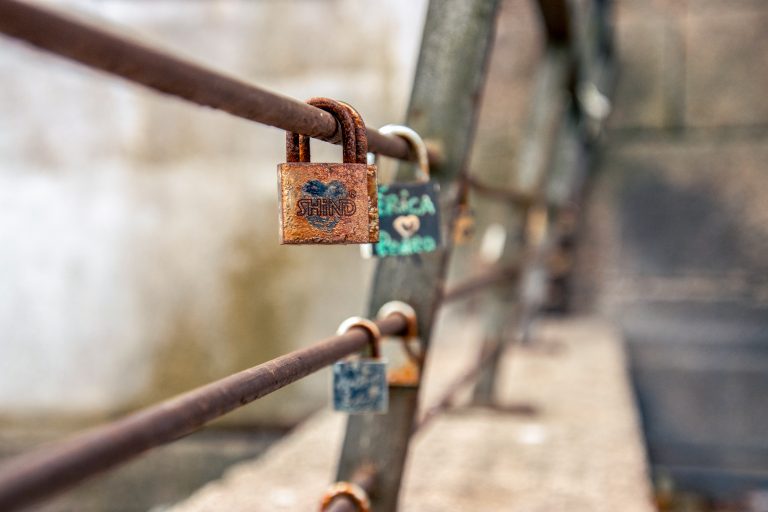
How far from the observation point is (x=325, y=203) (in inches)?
27.0

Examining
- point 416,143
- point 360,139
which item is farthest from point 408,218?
point 360,139

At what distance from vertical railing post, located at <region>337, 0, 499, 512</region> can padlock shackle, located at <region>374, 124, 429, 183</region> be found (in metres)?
0.13

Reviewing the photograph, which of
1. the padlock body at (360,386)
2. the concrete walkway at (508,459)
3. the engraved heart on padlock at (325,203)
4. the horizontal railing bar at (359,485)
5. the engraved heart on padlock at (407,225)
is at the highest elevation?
the engraved heart on padlock at (325,203)

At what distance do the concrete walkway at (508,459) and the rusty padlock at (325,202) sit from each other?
2.89ft

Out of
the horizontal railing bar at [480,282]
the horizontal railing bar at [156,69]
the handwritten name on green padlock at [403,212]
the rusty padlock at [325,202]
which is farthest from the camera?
the horizontal railing bar at [480,282]

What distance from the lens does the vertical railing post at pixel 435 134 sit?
1.14 metres

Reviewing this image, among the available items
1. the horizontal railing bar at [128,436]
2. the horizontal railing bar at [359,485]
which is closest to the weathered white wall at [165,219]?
the horizontal railing bar at [359,485]

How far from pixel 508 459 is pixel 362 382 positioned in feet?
2.97

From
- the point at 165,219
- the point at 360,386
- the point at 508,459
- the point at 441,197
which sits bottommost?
the point at 508,459

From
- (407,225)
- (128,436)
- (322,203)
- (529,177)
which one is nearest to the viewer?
(128,436)

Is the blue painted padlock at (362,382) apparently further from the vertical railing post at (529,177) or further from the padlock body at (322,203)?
the vertical railing post at (529,177)

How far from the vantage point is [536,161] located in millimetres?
2326

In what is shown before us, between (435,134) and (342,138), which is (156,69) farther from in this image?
(435,134)

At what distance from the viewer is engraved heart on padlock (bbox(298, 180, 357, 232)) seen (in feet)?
2.23
